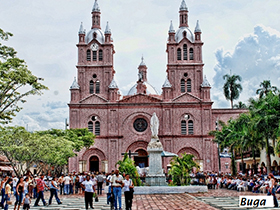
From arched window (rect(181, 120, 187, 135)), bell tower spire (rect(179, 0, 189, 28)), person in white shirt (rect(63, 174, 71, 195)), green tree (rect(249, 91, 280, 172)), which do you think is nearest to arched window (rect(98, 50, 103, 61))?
bell tower spire (rect(179, 0, 189, 28))

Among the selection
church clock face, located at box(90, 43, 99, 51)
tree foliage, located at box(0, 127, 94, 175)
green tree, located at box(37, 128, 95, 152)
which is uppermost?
church clock face, located at box(90, 43, 99, 51)

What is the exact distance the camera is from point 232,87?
60.9 m

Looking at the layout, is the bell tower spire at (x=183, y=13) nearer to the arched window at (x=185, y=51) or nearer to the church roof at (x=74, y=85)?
the arched window at (x=185, y=51)

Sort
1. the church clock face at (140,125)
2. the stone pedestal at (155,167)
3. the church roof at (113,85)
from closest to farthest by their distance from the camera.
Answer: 1. the stone pedestal at (155,167)
2. the church clock face at (140,125)
3. the church roof at (113,85)

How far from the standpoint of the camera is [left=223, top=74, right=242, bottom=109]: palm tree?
60625mm

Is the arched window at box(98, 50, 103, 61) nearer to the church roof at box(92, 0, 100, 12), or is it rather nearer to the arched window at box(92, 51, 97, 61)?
the arched window at box(92, 51, 97, 61)

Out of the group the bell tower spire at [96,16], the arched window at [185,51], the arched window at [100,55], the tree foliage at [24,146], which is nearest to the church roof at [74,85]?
the arched window at [100,55]

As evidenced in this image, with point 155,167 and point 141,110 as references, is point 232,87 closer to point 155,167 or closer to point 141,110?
point 141,110

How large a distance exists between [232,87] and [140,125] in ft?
64.2

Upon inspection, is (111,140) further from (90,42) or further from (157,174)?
(157,174)

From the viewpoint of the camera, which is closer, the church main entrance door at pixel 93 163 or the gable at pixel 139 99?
the church main entrance door at pixel 93 163

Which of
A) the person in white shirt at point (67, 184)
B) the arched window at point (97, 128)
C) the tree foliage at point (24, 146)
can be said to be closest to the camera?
the person in white shirt at point (67, 184)

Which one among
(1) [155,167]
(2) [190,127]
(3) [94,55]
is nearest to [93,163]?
(2) [190,127]

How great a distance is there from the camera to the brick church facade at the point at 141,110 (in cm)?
4712
